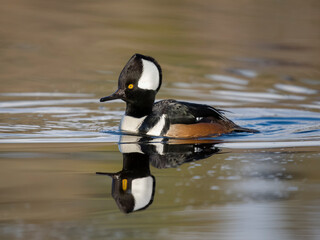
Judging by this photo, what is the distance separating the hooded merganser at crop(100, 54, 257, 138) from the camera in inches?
342

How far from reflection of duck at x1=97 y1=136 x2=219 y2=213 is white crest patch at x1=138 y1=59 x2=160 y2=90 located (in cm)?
91

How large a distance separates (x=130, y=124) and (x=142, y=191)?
9.56ft

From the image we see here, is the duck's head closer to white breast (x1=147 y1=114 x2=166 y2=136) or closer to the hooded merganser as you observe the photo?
the hooded merganser

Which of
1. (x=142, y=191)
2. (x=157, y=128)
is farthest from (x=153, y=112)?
(x=142, y=191)

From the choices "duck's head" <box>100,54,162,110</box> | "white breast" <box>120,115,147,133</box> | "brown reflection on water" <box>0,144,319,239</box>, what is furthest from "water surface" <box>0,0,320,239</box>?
"duck's head" <box>100,54,162,110</box>

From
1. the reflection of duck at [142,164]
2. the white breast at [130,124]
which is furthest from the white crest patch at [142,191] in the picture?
the white breast at [130,124]

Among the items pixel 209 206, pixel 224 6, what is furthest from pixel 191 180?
pixel 224 6

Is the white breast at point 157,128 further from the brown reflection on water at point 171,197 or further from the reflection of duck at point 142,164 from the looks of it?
the brown reflection on water at point 171,197

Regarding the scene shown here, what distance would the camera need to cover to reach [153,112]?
9.01 m

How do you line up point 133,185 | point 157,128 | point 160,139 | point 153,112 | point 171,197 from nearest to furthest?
point 171,197, point 133,185, point 160,139, point 157,128, point 153,112

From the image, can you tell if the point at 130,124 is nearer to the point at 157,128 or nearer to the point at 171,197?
the point at 157,128

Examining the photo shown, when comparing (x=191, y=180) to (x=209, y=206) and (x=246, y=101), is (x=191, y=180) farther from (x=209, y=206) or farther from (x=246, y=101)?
(x=246, y=101)

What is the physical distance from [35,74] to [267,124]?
16.9 ft

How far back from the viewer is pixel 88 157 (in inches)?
292
